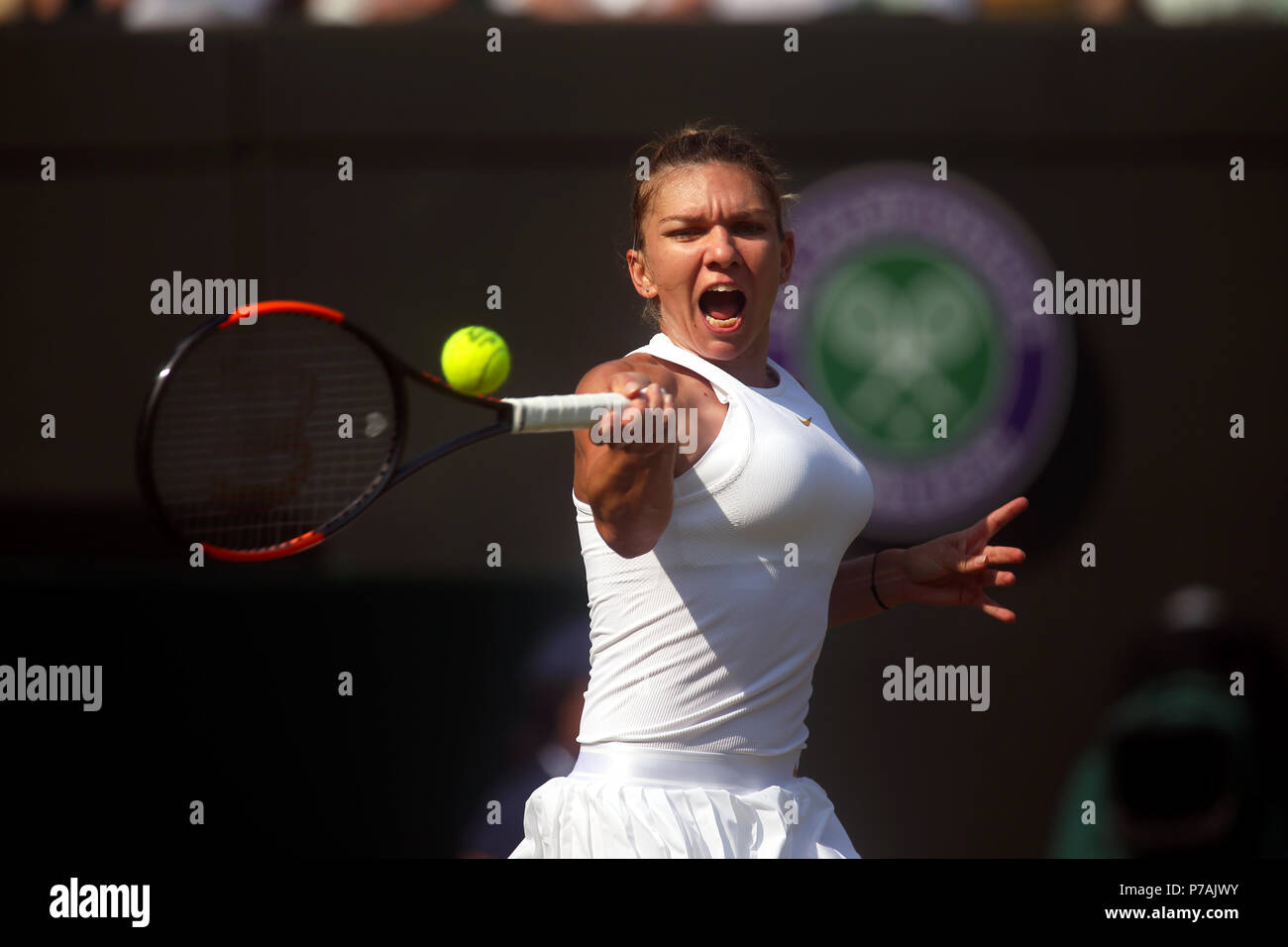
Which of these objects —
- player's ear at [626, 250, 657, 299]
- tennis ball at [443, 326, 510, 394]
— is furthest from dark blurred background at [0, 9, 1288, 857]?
tennis ball at [443, 326, 510, 394]

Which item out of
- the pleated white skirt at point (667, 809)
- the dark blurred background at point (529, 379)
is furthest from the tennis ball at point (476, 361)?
the dark blurred background at point (529, 379)

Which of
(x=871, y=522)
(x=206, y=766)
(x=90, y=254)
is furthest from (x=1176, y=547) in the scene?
(x=90, y=254)

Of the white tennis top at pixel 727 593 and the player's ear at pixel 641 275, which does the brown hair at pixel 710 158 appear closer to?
the player's ear at pixel 641 275

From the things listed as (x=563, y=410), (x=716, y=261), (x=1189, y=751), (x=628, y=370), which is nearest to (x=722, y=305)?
(x=716, y=261)

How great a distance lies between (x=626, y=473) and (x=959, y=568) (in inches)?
29.9

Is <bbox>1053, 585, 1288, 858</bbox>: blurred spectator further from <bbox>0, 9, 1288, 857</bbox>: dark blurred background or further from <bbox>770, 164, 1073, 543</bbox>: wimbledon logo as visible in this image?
<bbox>770, 164, 1073, 543</bbox>: wimbledon logo

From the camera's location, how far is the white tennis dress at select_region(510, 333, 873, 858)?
2.14 metres

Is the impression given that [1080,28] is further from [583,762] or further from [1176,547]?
[583,762]

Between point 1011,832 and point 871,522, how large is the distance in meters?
0.84

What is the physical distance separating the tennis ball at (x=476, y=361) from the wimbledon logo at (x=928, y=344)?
73.0 inches

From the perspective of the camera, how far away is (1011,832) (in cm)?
398

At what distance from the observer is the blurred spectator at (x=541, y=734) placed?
392 cm

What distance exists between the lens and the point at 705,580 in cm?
217
